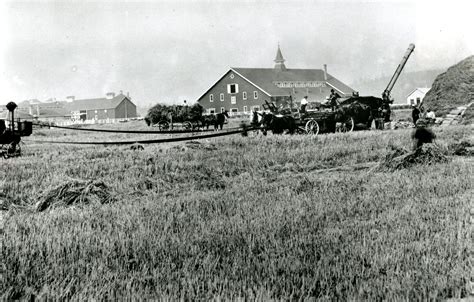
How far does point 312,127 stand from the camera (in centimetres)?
1839

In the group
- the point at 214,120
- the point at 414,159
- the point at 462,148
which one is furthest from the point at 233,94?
the point at 414,159

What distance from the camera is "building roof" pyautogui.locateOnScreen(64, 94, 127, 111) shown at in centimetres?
9311

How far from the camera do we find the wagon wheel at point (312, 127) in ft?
60.4

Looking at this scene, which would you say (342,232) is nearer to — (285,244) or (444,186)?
(285,244)

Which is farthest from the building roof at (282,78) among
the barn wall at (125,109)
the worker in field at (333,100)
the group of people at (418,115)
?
the worker in field at (333,100)

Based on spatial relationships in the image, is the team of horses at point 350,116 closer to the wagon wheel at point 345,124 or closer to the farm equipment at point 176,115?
the wagon wheel at point 345,124

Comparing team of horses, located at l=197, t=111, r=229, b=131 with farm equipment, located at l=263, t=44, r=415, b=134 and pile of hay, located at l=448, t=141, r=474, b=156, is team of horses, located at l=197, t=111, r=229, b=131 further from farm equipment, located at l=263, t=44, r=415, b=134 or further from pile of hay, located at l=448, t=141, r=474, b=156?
pile of hay, located at l=448, t=141, r=474, b=156

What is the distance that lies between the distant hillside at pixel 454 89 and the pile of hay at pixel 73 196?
21.7m

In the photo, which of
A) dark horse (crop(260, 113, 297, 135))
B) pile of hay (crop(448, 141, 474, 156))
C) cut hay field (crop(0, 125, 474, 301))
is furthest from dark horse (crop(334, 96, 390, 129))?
cut hay field (crop(0, 125, 474, 301))

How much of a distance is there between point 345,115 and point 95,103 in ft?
278

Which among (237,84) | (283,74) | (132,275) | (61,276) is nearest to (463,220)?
(132,275)

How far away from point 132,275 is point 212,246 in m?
0.85

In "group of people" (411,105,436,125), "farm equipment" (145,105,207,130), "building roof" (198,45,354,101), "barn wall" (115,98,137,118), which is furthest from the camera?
"barn wall" (115,98,137,118)

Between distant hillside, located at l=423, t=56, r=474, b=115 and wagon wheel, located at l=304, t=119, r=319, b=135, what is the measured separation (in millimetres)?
9579
